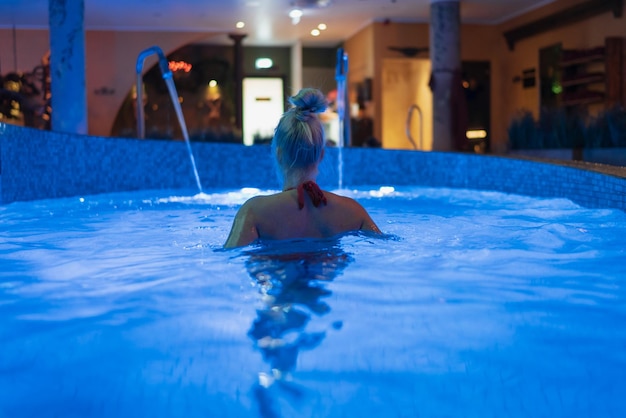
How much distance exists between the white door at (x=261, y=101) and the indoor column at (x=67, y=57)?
880 cm

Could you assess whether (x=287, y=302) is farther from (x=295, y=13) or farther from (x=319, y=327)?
(x=295, y=13)

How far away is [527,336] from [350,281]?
1.97 feet

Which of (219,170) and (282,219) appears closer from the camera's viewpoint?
(282,219)

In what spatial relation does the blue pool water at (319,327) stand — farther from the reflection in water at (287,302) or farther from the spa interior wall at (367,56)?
the spa interior wall at (367,56)

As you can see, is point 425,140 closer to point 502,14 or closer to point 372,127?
point 372,127

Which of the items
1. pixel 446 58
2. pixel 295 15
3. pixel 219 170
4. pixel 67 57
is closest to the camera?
pixel 219 170

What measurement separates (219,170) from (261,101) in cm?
1043

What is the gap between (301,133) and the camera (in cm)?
218

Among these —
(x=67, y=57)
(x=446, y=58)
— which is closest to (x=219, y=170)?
(x=67, y=57)

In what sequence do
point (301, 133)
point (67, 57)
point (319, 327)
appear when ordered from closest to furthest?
1. point (319, 327)
2. point (301, 133)
3. point (67, 57)

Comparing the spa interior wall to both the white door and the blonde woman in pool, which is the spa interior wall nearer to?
the white door

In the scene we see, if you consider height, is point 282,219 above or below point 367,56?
below

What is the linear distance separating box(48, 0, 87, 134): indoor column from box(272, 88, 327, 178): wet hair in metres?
6.36

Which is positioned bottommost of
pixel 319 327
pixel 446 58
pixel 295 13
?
pixel 319 327
